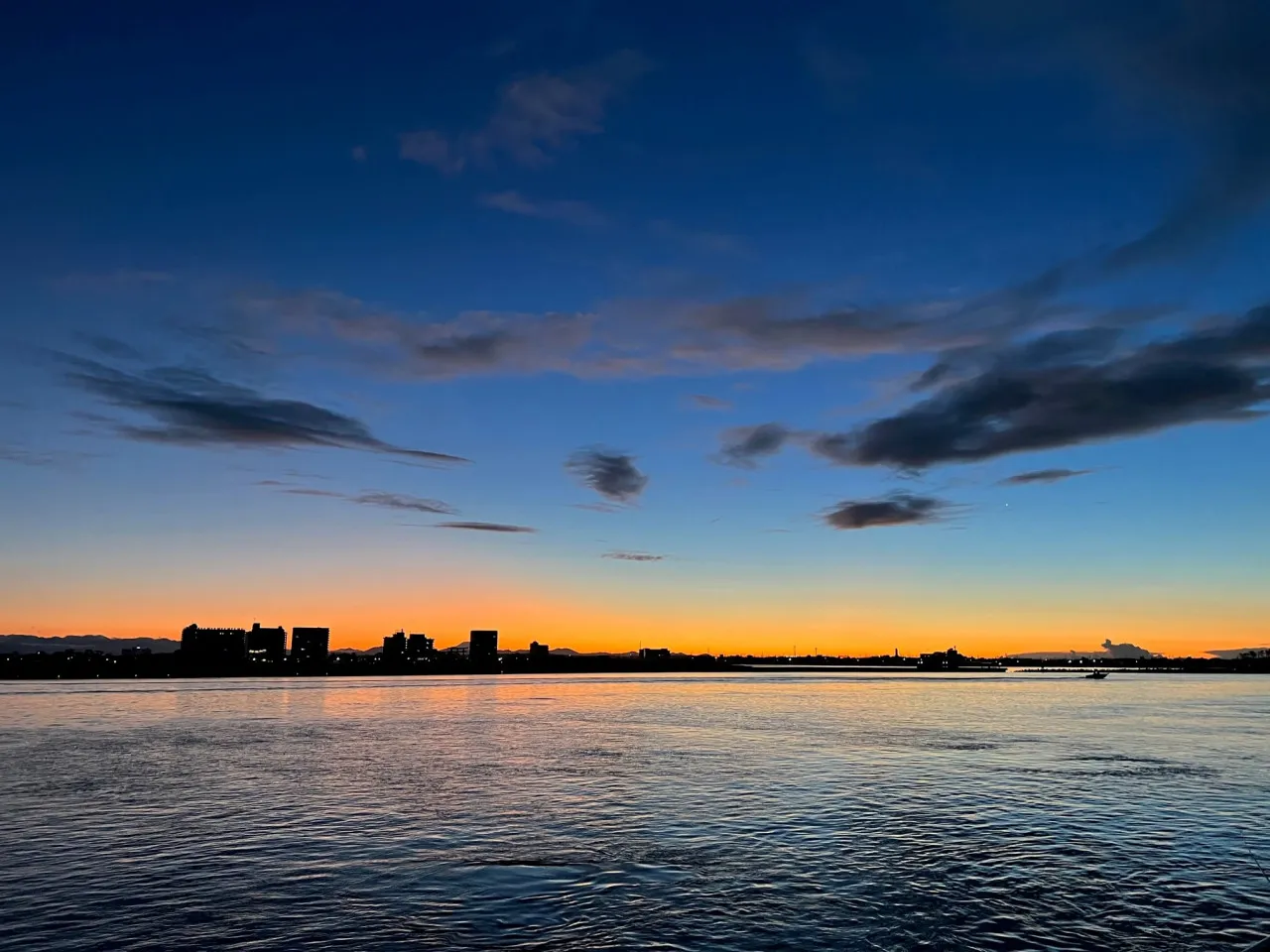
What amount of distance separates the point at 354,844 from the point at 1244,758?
62.8 meters

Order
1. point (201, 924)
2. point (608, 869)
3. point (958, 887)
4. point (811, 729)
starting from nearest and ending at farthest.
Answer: point (201, 924) → point (958, 887) → point (608, 869) → point (811, 729)

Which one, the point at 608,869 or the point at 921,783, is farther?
the point at 921,783

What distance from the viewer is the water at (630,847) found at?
73.8ft

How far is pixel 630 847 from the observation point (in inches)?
1254

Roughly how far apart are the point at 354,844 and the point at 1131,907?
26.1 m

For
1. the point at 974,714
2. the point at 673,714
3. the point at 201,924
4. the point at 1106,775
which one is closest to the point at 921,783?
the point at 1106,775

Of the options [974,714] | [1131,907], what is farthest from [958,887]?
[974,714]

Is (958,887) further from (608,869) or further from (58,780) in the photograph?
(58,780)

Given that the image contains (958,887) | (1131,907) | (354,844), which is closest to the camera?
(1131,907)

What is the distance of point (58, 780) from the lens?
4819 cm

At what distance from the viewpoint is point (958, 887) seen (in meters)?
26.5

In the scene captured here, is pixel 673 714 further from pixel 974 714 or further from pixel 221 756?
pixel 221 756

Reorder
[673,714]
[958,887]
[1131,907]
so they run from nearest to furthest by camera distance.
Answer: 1. [1131,907]
2. [958,887]
3. [673,714]

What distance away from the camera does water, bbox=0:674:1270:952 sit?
2250cm
